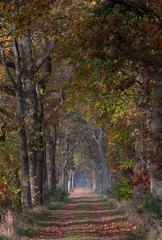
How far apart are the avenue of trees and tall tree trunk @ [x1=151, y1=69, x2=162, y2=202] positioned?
0.03 meters

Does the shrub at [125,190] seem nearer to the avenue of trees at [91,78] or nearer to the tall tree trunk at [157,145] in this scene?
the avenue of trees at [91,78]

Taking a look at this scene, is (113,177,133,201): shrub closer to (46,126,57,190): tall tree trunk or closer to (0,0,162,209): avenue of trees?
(0,0,162,209): avenue of trees

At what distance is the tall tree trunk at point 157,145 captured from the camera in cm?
1179

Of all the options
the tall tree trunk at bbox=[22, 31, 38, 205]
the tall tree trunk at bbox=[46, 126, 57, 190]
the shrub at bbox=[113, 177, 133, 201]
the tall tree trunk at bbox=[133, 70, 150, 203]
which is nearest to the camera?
the tall tree trunk at bbox=[133, 70, 150, 203]

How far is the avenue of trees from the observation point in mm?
10406

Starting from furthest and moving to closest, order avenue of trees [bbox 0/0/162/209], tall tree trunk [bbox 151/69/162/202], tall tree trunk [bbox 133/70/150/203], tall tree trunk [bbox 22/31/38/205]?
tall tree trunk [bbox 22/31/38/205], tall tree trunk [bbox 133/70/150/203], tall tree trunk [bbox 151/69/162/202], avenue of trees [bbox 0/0/162/209]

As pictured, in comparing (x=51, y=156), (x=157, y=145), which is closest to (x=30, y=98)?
(x=157, y=145)

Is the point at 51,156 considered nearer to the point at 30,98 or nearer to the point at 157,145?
the point at 30,98

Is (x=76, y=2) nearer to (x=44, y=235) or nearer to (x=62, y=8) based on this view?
(x=62, y=8)

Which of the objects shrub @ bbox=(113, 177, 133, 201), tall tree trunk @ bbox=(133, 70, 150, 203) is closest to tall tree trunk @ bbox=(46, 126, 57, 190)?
shrub @ bbox=(113, 177, 133, 201)

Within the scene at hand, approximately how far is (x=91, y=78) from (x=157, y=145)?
567cm

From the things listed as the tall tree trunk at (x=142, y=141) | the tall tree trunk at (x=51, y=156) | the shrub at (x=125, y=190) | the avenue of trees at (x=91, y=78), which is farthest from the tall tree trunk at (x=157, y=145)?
the tall tree trunk at (x=51, y=156)

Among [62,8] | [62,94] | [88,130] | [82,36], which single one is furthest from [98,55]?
[88,130]

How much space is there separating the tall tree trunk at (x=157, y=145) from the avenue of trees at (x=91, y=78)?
0.03 metres
